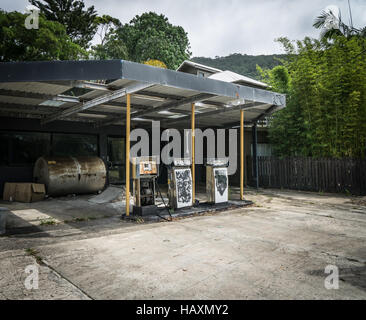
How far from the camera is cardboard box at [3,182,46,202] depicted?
8.96 metres

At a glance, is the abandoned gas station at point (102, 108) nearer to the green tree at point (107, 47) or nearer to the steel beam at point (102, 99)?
the steel beam at point (102, 99)

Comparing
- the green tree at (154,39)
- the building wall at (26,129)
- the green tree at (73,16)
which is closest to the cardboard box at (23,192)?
the building wall at (26,129)

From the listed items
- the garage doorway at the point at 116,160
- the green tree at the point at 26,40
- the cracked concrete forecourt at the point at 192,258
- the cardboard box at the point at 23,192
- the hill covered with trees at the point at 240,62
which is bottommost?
the cracked concrete forecourt at the point at 192,258

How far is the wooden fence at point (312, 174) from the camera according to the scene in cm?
1043

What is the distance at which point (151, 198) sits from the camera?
6.95 m

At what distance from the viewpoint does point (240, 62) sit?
179 ft

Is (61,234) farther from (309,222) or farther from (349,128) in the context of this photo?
(349,128)

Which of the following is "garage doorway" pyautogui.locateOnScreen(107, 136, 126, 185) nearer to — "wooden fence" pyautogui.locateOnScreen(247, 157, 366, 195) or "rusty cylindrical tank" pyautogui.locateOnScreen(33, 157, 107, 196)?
"rusty cylindrical tank" pyautogui.locateOnScreen(33, 157, 107, 196)

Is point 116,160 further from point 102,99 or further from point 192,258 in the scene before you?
point 192,258

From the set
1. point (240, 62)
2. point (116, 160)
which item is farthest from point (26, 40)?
point (240, 62)

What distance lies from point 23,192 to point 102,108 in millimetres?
3645

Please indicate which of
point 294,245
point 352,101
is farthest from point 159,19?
point 294,245

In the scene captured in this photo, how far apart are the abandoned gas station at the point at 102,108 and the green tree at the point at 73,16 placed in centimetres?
1661
